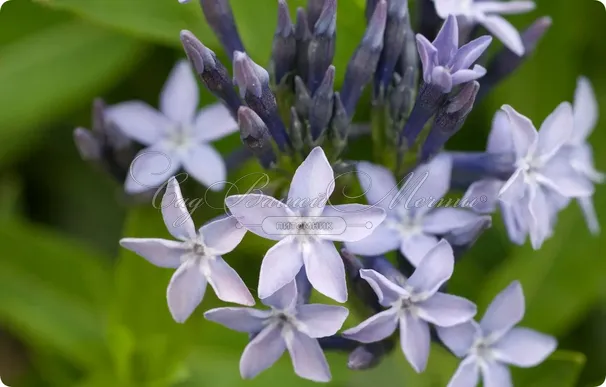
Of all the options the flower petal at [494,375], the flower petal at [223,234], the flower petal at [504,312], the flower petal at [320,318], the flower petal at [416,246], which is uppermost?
the flower petal at [223,234]

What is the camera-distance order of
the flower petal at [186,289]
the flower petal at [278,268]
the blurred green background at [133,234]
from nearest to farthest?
the flower petal at [278,268] < the flower petal at [186,289] < the blurred green background at [133,234]

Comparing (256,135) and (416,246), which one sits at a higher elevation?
(256,135)

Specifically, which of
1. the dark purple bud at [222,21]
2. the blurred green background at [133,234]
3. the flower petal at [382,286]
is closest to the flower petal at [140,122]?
the blurred green background at [133,234]

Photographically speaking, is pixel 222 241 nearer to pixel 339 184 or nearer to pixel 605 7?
pixel 339 184

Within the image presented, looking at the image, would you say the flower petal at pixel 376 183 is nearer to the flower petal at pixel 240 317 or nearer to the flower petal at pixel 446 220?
the flower petal at pixel 446 220

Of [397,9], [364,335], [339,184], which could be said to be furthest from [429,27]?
[364,335]

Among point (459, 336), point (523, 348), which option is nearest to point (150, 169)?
point (459, 336)

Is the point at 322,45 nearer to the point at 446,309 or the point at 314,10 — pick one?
the point at 314,10
